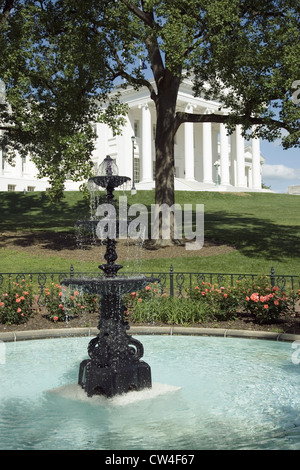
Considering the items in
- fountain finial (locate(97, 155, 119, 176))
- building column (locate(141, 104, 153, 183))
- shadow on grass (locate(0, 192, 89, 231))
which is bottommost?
shadow on grass (locate(0, 192, 89, 231))

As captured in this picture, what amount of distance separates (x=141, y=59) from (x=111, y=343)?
1711 centimetres

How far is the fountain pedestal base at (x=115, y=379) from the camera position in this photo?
7.00m

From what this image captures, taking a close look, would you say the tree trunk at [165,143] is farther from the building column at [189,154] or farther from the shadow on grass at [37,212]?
the building column at [189,154]

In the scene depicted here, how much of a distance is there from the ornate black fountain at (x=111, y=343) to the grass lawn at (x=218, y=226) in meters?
11.4

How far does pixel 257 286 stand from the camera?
1262cm

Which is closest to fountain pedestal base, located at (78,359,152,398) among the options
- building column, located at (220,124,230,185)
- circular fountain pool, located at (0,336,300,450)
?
circular fountain pool, located at (0,336,300,450)

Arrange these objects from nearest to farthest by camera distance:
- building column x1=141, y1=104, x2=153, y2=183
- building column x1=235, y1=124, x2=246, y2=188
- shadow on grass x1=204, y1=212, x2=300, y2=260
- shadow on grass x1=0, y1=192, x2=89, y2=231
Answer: shadow on grass x1=204, y1=212, x2=300, y2=260 < shadow on grass x1=0, y1=192, x2=89, y2=231 < building column x1=141, y1=104, x2=153, y2=183 < building column x1=235, y1=124, x2=246, y2=188

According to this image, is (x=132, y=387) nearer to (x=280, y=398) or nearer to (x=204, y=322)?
(x=280, y=398)

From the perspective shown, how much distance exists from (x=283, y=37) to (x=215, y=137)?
179 feet

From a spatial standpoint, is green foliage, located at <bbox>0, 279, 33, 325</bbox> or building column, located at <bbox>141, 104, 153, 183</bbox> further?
building column, located at <bbox>141, 104, 153, 183</bbox>

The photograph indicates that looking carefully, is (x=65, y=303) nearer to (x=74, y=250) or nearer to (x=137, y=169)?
(x=74, y=250)

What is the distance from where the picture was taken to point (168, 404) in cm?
678

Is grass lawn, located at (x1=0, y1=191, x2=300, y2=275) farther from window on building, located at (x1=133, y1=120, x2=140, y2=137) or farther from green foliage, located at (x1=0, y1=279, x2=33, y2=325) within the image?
window on building, located at (x1=133, y1=120, x2=140, y2=137)

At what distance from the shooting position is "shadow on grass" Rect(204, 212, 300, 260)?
21.9m
